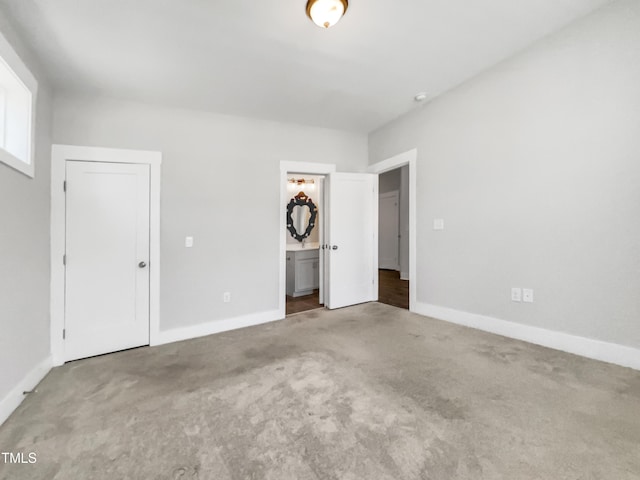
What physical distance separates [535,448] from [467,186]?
7.96 feet

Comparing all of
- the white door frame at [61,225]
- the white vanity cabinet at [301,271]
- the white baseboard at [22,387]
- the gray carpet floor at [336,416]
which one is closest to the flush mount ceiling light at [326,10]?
the white door frame at [61,225]

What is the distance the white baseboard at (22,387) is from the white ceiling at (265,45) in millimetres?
2444

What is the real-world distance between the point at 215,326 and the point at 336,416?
2.01 metres

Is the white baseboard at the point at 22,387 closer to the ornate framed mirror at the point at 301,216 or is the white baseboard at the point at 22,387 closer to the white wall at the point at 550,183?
the ornate framed mirror at the point at 301,216

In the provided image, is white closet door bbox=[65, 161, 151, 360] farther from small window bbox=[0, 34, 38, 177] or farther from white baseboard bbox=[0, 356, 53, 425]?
small window bbox=[0, 34, 38, 177]

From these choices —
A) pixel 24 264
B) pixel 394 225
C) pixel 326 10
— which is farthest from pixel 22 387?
pixel 394 225

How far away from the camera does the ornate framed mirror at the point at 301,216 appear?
5.04 metres

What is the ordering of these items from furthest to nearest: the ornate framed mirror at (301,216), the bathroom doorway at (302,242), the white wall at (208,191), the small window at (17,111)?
the ornate framed mirror at (301,216)
the bathroom doorway at (302,242)
the white wall at (208,191)
the small window at (17,111)

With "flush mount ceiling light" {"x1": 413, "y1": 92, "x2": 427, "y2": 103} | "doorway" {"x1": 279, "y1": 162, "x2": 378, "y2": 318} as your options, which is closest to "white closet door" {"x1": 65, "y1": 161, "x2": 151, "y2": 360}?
"doorway" {"x1": 279, "y1": 162, "x2": 378, "y2": 318}

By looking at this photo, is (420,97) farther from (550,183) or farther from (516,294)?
(516,294)

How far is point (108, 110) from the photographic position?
2707mm

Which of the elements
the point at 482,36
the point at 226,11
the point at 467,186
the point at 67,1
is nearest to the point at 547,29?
the point at 482,36

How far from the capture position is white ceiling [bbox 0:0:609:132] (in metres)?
1.82

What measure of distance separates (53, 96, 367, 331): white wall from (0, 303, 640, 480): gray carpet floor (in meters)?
0.79
